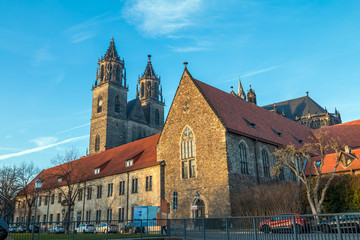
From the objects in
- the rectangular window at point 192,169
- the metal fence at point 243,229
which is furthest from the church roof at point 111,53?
the metal fence at point 243,229

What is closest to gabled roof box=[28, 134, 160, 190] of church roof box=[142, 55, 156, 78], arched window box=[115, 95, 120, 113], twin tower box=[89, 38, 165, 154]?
twin tower box=[89, 38, 165, 154]

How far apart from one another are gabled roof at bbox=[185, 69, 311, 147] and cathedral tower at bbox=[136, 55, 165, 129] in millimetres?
47032

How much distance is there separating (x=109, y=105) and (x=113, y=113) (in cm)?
187

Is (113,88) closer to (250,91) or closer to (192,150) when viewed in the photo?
(250,91)

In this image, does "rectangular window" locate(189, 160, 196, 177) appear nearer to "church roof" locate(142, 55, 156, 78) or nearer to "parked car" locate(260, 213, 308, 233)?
"parked car" locate(260, 213, 308, 233)

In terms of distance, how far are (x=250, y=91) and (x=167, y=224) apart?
213ft

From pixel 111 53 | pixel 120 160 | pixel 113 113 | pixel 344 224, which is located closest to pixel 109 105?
pixel 113 113

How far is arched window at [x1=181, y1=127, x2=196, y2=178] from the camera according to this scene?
27500 mm

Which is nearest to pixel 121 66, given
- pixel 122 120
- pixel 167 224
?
pixel 122 120

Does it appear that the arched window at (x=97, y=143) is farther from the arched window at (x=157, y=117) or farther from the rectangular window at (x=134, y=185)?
the rectangular window at (x=134, y=185)

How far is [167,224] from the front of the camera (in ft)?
59.3

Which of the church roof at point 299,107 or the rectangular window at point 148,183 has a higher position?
the church roof at point 299,107

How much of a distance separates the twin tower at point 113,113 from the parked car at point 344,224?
56115 mm

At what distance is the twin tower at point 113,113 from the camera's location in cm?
6662
